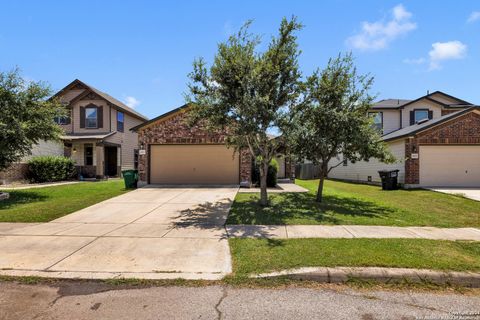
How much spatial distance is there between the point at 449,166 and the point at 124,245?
57.5ft

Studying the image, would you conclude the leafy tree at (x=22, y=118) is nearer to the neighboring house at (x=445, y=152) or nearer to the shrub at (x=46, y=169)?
the shrub at (x=46, y=169)

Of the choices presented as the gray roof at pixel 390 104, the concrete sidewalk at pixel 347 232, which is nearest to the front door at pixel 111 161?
the concrete sidewalk at pixel 347 232

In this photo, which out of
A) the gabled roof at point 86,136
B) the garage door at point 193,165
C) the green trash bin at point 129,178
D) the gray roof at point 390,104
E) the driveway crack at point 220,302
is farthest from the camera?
the gray roof at point 390,104

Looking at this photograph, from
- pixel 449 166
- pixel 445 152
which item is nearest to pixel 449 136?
pixel 445 152

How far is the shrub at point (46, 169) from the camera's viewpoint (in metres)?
18.8

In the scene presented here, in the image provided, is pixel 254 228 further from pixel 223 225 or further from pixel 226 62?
pixel 226 62

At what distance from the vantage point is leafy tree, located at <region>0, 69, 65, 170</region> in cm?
1129

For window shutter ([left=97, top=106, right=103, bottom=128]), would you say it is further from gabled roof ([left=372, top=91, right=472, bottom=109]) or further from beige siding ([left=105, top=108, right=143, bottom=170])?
gabled roof ([left=372, top=91, right=472, bottom=109])

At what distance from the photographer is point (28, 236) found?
647 centimetres

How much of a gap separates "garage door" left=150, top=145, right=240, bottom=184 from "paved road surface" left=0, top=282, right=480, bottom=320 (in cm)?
1230

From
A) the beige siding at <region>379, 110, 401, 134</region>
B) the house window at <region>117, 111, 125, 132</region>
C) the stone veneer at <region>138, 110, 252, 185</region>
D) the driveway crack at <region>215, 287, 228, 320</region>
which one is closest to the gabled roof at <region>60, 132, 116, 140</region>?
the house window at <region>117, 111, 125, 132</region>

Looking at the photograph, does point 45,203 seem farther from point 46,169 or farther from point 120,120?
point 120,120

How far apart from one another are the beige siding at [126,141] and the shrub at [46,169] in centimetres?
Answer: 361

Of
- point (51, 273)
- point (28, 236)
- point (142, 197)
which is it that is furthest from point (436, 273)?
point (142, 197)
